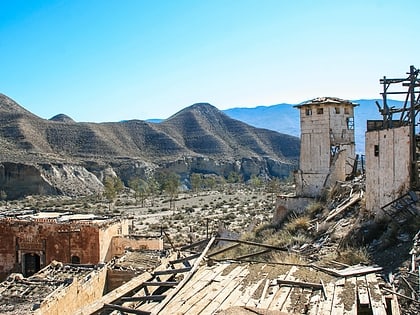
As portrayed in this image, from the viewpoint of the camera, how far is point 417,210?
1280cm

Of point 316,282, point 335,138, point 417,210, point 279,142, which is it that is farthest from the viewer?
point 279,142

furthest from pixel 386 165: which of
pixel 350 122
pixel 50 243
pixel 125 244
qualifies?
pixel 50 243

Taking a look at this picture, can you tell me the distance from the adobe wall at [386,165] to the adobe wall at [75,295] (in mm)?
8859

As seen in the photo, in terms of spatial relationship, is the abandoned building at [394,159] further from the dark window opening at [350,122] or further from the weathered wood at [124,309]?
the weathered wood at [124,309]

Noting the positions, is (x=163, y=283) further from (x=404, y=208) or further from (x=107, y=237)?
(x=107, y=237)

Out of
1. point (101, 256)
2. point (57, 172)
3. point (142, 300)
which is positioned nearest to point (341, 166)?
point (101, 256)

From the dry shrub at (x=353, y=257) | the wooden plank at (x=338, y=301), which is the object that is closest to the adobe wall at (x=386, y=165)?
the dry shrub at (x=353, y=257)

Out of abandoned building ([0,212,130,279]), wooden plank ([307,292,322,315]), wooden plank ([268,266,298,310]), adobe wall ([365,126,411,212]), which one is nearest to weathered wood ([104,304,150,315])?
wooden plank ([268,266,298,310])

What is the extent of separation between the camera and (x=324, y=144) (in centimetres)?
2314

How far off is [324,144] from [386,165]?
8.36m

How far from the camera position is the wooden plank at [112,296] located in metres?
5.41

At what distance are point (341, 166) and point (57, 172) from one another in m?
53.3

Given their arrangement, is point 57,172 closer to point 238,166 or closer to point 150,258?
point 238,166

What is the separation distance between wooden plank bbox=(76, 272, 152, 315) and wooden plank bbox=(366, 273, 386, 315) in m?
3.09
